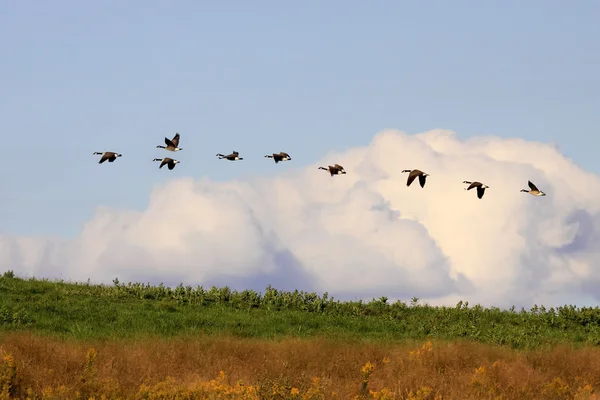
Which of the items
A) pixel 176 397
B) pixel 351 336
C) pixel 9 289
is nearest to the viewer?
pixel 176 397

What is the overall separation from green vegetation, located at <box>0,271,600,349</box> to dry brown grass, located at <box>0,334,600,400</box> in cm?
295

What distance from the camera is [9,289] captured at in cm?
3014

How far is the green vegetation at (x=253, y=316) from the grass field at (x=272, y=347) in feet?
Result: 0.21

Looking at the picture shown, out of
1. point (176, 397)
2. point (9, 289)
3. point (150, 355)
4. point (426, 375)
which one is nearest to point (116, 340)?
point (150, 355)

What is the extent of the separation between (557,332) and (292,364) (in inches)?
474

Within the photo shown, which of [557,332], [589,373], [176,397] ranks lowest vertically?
[176,397]

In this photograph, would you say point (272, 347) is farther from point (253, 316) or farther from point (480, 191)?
point (253, 316)

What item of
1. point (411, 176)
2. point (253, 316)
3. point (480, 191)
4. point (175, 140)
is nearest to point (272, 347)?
point (411, 176)

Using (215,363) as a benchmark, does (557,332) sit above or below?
above

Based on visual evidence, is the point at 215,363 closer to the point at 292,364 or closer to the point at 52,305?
the point at 292,364

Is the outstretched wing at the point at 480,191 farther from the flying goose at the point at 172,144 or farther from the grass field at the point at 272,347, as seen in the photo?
the flying goose at the point at 172,144

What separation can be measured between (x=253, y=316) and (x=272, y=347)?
24.7ft

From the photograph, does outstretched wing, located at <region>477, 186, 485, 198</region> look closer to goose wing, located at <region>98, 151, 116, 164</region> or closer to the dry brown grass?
the dry brown grass

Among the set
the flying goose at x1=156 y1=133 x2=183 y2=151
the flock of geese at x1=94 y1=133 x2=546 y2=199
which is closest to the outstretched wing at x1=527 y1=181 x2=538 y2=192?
the flock of geese at x1=94 y1=133 x2=546 y2=199
